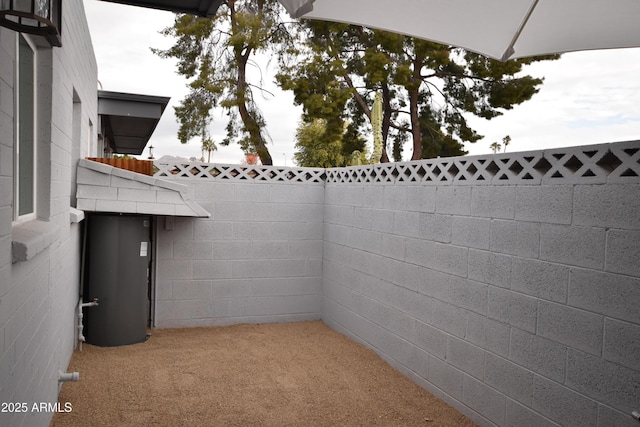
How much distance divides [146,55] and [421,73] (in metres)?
9.67

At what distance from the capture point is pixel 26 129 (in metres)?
3.05

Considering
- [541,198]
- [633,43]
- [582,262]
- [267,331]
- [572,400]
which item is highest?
[633,43]

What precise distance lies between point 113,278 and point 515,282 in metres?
3.86

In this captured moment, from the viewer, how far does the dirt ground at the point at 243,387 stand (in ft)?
12.9

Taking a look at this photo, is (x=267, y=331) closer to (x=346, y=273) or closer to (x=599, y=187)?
(x=346, y=273)

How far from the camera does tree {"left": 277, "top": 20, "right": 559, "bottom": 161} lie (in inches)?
680

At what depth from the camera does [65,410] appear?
3.89 m

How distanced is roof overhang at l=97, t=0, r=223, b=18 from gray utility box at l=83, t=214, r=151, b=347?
2513 millimetres

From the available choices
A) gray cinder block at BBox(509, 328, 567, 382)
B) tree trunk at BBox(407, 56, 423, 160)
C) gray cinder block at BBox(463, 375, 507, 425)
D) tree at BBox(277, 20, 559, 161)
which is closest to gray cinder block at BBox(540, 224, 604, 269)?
gray cinder block at BBox(509, 328, 567, 382)

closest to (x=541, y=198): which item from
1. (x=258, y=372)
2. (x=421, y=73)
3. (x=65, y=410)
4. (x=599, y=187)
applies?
(x=599, y=187)

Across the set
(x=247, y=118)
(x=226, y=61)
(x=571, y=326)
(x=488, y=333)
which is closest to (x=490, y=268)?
(x=488, y=333)

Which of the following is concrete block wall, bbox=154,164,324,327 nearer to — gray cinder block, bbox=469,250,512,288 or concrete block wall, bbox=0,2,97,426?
concrete block wall, bbox=0,2,97,426

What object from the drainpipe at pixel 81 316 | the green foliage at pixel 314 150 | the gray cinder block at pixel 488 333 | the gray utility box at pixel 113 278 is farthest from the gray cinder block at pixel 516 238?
the green foliage at pixel 314 150

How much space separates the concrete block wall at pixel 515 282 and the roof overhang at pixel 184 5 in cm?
205
